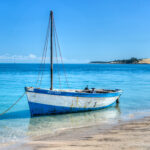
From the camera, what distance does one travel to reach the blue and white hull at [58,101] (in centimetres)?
1473

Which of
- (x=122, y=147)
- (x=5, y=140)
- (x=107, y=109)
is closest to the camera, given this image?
(x=122, y=147)

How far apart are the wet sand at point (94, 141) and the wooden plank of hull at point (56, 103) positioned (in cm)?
393

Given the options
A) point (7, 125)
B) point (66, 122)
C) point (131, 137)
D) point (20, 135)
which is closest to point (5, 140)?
point (20, 135)

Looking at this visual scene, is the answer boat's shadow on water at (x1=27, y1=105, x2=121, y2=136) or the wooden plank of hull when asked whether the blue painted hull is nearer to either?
the wooden plank of hull

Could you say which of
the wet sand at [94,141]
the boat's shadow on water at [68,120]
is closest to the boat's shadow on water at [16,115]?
the boat's shadow on water at [68,120]

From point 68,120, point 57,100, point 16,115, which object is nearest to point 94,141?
point 68,120

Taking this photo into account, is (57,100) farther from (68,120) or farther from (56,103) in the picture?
(68,120)

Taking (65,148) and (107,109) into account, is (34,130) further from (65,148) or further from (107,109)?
(107,109)

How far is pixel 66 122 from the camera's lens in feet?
45.9

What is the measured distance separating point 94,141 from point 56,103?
6560mm

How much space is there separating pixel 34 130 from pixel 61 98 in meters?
3.68

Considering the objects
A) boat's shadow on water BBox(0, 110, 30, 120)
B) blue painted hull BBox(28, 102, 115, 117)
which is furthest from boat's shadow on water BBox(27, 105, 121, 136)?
boat's shadow on water BBox(0, 110, 30, 120)

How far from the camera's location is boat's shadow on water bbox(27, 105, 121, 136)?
12.3 m

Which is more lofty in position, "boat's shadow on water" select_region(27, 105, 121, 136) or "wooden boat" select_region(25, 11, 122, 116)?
"wooden boat" select_region(25, 11, 122, 116)
